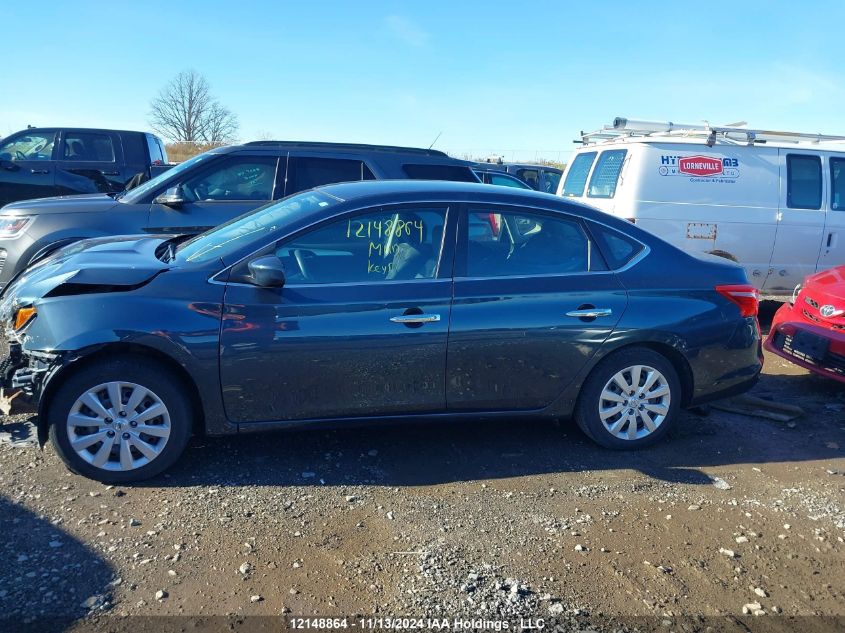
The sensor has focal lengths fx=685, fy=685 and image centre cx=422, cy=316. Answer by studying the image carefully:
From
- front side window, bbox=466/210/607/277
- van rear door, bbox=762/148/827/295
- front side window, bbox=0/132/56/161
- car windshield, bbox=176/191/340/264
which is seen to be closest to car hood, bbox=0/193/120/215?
car windshield, bbox=176/191/340/264

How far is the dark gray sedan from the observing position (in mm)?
3719

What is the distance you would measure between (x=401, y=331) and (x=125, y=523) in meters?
1.75

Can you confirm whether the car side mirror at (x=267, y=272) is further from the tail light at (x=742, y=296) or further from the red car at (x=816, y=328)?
the red car at (x=816, y=328)

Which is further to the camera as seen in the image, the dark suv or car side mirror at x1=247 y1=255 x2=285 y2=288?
the dark suv

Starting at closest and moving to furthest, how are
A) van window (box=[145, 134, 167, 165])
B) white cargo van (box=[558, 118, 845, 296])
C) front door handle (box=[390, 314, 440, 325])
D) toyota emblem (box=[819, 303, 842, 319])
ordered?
front door handle (box=[390, 314, 440, 325])
toyota emblem (box=[819, 303, 842, 319])
white cargo van (box=[558, 118, 845, 296])
van window (box=[145, 134, 167, 165])

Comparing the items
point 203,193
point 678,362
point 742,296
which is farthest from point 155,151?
point 742,296

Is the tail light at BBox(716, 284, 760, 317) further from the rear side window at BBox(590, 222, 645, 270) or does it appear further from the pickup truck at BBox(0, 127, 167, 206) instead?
the pickup truck at BBox(0, 127, 167, 206)

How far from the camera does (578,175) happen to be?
878 centimetres

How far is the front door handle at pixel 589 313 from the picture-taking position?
4.27 metres

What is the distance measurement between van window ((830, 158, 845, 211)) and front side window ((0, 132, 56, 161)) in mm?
10890

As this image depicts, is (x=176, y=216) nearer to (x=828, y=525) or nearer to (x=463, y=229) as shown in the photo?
(x=463, y=229)

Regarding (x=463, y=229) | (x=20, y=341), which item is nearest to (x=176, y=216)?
(x=20, y=341)

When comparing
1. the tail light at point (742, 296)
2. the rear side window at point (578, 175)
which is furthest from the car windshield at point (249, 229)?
the rear side window at point (578, 175)

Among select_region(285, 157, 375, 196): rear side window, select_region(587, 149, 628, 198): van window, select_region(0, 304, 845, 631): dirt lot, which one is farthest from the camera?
select_region(587, 149, 628, 198): van window
